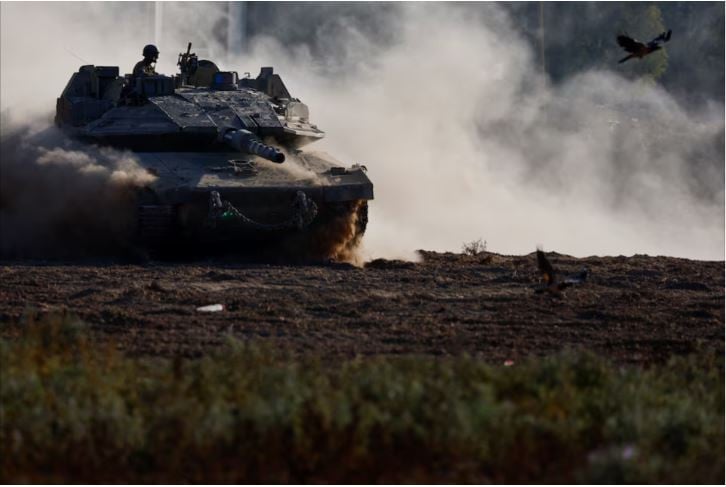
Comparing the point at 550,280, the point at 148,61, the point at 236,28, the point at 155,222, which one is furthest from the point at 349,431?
the point at 236,28

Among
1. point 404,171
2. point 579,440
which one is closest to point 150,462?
point 579,440

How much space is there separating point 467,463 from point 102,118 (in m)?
10.5

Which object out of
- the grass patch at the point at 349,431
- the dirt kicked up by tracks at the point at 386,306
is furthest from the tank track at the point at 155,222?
the grass patch at the point at 349,431

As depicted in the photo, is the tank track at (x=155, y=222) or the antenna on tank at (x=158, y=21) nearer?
the tank track at (x=155, y=222)

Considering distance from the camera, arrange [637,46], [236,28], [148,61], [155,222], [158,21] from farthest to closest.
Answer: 1. [236,28]
2. [158,21]
3. [148,61]
4. [155,222]
5. [637,46]

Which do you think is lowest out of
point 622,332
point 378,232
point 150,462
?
point 150,462

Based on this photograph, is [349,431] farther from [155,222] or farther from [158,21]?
[158,21]

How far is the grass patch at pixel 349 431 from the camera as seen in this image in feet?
25.6

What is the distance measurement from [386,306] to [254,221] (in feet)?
11.0

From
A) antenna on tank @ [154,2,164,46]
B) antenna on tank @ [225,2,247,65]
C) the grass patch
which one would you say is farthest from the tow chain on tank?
antenna on tank @ [225,2,247,65]

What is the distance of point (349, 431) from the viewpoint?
8.11m

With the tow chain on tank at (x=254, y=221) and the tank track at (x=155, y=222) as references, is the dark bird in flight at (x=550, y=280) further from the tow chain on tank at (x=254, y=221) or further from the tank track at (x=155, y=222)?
the tank track at (x=155, y=222)

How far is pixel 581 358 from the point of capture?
31.4ft

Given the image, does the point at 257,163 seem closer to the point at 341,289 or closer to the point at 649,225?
the point at 341,289
